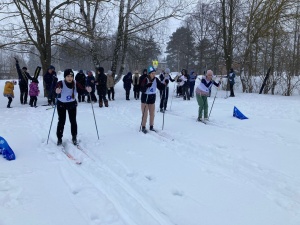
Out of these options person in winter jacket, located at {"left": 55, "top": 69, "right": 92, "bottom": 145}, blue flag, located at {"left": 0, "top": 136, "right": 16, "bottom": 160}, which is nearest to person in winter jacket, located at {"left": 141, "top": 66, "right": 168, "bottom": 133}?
person in winter jacket, located at {"left": 55, "top": 69, "right": 92, "bottom": 145}

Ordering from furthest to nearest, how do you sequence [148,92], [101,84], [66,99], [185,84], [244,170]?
[185,84], [101,84], [148,92], [66,99], [244,170]

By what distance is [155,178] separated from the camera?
4711 mm

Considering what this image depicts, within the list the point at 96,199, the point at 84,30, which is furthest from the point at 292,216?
the point at 84,30

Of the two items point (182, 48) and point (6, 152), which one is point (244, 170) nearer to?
point (6, 152)

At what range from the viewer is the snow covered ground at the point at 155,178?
3.59 metres

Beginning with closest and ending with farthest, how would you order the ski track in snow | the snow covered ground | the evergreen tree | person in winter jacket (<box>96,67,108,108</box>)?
the snow covered ground → the ski track in snow → person in winter jacket (<box>96,67,108,108</box>) → the evergreen tree

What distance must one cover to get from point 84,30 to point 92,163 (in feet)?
37.4

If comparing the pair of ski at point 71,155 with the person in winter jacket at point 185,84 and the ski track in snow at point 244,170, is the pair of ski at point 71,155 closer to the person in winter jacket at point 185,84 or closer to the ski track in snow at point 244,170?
the ski track in snow at point 244,170

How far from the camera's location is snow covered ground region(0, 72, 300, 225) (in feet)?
11.8

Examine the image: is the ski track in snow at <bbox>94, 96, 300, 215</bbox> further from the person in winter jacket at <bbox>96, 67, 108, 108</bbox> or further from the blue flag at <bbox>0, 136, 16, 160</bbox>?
the person in winter jacket at <bbox>96, 67, 108, 108</bbox>

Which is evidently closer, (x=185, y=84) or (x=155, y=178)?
(x=155, y=178)

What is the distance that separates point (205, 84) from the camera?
9.24 metres

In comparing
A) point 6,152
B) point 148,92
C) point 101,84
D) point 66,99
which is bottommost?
point 6,152

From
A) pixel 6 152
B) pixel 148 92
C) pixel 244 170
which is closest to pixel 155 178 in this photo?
pixel 244 170
